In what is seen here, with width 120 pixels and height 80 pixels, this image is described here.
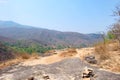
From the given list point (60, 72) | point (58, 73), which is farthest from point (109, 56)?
point (58, 73)

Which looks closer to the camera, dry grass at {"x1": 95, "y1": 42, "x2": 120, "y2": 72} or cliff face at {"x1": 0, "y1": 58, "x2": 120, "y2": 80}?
cliff face at {"x1": 0, "y1": 58, "x2": 120, "y2": 80}

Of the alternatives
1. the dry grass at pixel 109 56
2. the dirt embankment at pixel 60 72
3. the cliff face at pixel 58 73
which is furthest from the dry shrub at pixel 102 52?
the cliff face at pixel 58 73

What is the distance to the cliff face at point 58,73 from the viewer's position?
42.4ft

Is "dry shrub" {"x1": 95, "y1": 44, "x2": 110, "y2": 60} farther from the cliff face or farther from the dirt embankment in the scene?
the cliff face

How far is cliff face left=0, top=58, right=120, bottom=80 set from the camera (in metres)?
12.9

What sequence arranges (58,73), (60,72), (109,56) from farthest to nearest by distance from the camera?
(109,56) → (60,72) → (58,73)

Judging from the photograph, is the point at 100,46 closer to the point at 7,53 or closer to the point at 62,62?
the point at 62,62

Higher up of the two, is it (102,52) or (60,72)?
(102,52)

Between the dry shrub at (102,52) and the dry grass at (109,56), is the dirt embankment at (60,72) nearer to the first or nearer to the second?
the dry grass at (109,56)

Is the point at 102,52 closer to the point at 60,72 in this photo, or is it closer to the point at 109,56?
the point at 109,56

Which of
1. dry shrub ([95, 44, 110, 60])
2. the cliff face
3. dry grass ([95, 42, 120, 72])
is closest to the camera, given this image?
the cliff face

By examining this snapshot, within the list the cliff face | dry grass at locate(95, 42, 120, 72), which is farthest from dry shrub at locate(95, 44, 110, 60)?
the cliff face

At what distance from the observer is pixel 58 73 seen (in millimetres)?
13734

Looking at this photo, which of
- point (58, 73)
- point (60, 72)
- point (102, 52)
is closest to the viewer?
point (58, 73)
